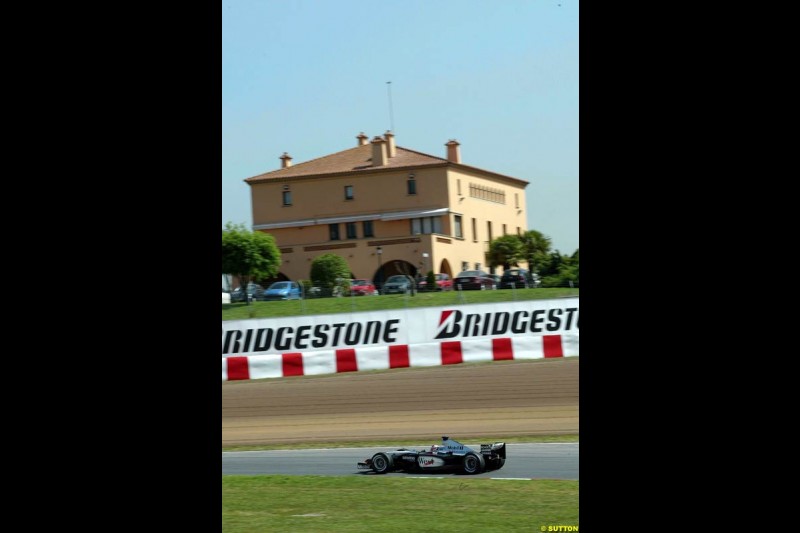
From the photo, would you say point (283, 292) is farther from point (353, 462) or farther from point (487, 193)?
point (487, 193)

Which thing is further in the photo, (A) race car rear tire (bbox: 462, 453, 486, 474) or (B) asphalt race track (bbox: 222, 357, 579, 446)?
(B) asphalt race track (bbox: 222, 357, 579, 446)

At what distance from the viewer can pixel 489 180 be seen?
2272 centimetres

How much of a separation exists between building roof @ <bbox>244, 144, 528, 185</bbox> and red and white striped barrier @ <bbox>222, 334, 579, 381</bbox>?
10.0 metres

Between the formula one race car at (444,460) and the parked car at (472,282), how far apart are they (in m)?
10.4

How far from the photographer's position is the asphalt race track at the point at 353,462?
27.4 feet

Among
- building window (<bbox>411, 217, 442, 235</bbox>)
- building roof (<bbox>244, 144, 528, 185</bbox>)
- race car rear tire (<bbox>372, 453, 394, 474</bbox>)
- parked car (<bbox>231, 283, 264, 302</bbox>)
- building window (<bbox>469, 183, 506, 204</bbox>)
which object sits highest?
building roof (<bbox>244, 144, 528, 185</bbox>)

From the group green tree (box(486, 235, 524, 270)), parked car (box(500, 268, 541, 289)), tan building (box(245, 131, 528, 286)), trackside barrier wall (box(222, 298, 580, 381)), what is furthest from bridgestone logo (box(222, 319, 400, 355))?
tan building (box(245, 131, 528, 286))

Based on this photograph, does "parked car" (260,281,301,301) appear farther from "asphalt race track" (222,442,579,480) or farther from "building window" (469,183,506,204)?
"building window" (469,183,506,204)

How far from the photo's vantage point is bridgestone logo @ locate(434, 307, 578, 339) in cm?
1354

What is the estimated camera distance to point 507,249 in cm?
2091

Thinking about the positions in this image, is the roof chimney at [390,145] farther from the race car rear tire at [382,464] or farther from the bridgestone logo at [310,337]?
the race car rear tire at [382,464]

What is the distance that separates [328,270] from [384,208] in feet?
7.85
